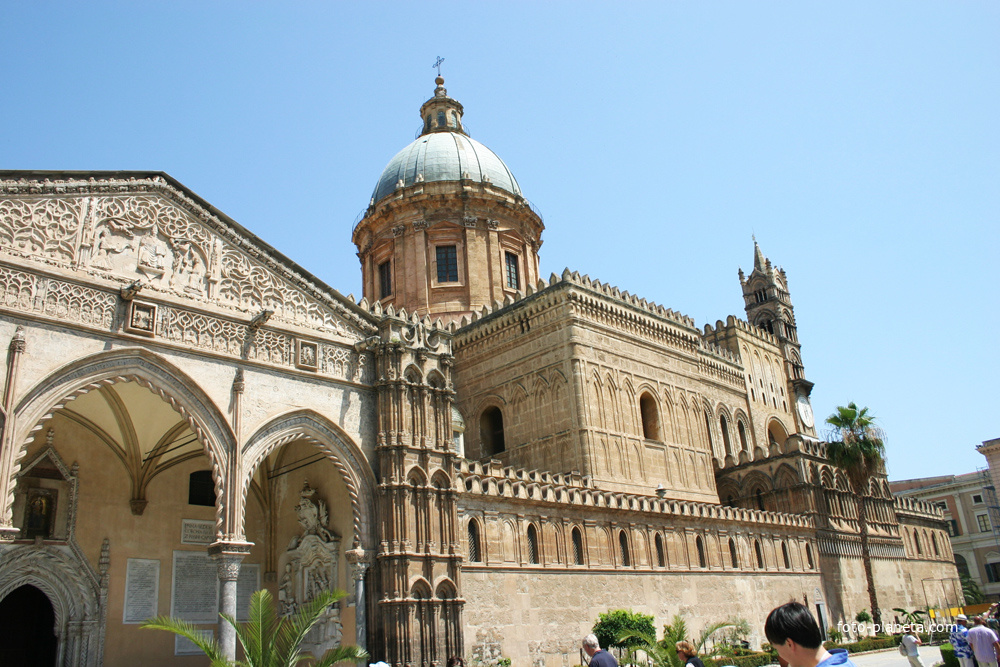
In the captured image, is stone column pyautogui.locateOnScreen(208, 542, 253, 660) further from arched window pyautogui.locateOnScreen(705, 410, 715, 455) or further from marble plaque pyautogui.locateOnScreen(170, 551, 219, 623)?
arched window pyautogui.locateOnScreen(705, 410, 715, 455)

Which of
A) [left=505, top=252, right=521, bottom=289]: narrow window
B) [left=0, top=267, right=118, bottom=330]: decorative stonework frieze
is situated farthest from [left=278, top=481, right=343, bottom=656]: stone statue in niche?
[left=505, top=252, right=521, bottom=289]: narrow window

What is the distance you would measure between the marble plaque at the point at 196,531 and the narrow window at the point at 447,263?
1716 cm

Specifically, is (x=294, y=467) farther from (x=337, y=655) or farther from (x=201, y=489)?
(x=337, y=655)

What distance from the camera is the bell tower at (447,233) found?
115ft

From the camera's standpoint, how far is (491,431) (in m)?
31.5

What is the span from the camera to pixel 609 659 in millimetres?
7648

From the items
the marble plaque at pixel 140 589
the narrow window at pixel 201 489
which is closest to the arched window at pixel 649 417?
the narrow window at pixel 201 489

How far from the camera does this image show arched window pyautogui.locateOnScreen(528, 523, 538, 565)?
846 inches

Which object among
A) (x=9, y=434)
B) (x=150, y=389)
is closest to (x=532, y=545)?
(x=150, y=389)

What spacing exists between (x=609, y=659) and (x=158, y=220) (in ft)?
43.9

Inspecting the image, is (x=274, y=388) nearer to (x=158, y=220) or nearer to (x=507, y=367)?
(x=158, y=220)

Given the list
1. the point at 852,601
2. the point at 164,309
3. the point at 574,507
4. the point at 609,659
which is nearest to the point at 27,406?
the point at 164,309

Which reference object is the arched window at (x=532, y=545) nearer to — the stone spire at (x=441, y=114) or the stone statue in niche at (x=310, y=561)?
the stone statue in niche at (x=310, y=561)

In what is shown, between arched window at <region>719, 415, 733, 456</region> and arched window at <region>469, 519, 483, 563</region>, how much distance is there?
17.7 meters
